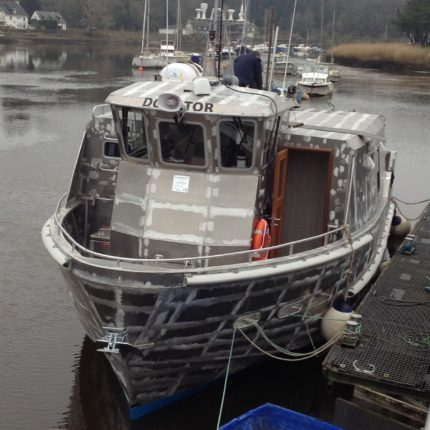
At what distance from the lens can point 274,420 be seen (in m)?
7.60

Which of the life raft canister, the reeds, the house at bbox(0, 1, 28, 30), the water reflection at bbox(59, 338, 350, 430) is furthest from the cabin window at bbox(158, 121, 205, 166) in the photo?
the house at bbox(0, 1, 28, 30)

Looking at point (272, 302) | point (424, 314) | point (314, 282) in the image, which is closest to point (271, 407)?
point (272, 302)

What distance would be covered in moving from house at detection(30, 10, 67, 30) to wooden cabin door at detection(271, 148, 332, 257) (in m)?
108

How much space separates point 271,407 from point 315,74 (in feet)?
139

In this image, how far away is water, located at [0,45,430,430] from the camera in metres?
9.34

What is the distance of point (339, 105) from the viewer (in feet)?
134

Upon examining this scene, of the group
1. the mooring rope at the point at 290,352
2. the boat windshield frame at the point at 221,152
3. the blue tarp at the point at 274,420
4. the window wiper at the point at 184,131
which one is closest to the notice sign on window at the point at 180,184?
the window wiper at the point at 184,131

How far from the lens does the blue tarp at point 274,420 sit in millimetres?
7352

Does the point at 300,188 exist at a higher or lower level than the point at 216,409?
higher

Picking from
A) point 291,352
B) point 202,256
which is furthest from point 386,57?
point 202,256

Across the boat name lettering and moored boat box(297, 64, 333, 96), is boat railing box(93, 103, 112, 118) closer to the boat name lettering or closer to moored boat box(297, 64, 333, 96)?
the boat name lettering

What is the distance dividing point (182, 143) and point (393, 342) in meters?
4.04

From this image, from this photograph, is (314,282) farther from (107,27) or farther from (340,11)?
(340,11)

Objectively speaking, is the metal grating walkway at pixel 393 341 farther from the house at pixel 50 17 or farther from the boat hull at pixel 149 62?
the house at pixel 50 17
